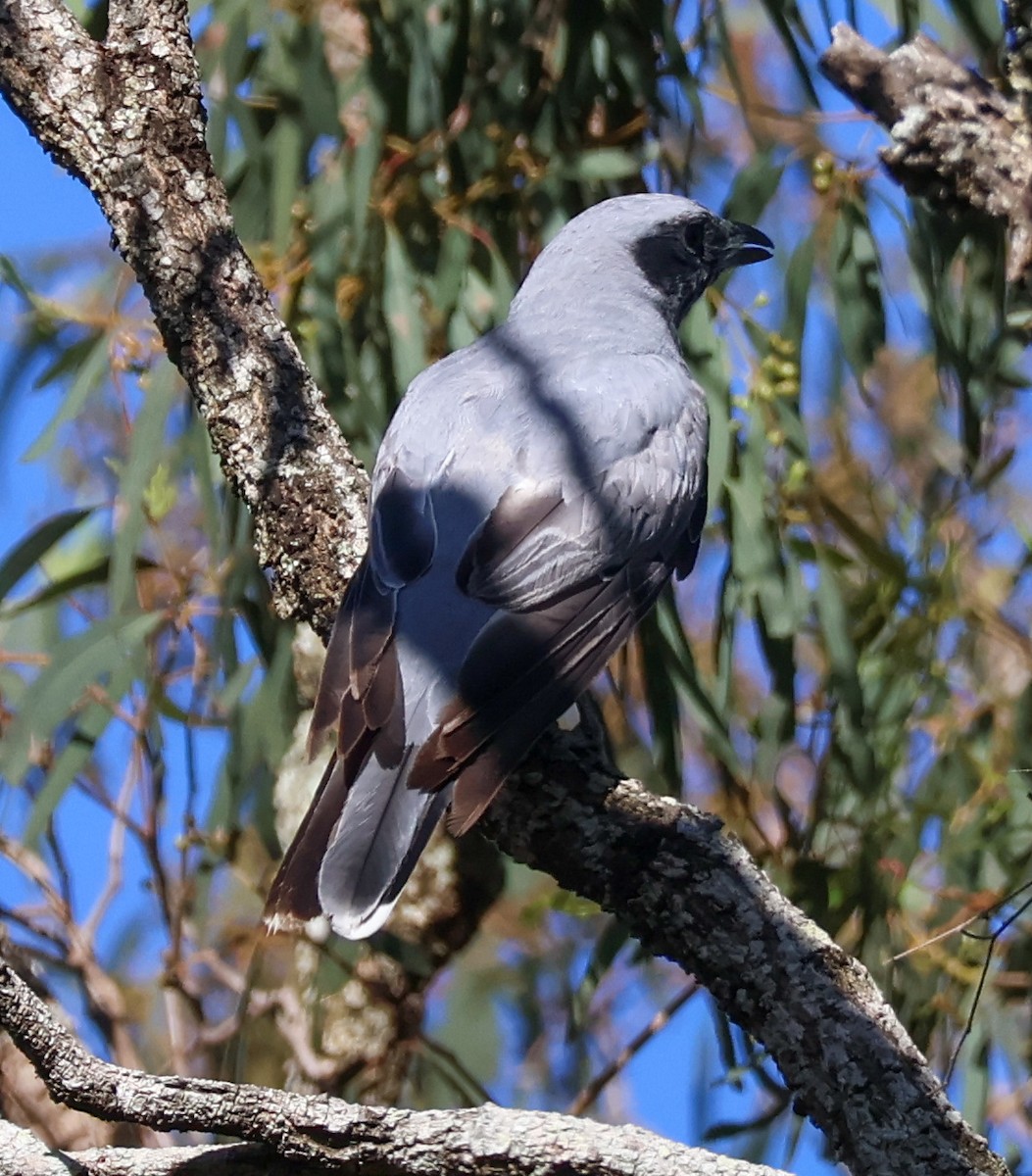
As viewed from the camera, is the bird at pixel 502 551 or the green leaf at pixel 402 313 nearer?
the bird at pixel 502 551

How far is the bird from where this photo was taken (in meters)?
2.29

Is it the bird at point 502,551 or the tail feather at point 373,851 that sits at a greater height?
the bird at point 502,551

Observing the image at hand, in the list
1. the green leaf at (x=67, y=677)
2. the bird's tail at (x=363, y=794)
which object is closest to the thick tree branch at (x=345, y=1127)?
the bird's tail at (x=363, y=794)

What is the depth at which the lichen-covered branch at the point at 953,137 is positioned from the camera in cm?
268

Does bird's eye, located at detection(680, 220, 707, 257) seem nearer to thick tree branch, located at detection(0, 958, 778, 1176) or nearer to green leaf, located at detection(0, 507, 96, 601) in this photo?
green leaf, located at detection(0, 507, 96, 601)

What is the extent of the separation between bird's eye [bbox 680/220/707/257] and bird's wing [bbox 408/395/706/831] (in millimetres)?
628

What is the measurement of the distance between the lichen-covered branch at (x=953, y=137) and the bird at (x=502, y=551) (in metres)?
0.58

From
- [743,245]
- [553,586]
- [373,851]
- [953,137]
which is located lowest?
[373,851]

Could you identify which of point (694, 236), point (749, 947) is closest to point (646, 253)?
point (694, 236)

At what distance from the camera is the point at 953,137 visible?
2711 mm

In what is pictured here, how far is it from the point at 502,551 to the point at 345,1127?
41.6 inches

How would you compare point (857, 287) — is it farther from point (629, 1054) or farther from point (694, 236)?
point (629, 1054)

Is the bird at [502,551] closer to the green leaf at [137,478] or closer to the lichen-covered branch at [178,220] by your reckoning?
the lichen-covered branch at [178,220]

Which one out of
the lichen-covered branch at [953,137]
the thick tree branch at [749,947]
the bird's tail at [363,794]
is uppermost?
the lichen-covered branch at [953,137]
